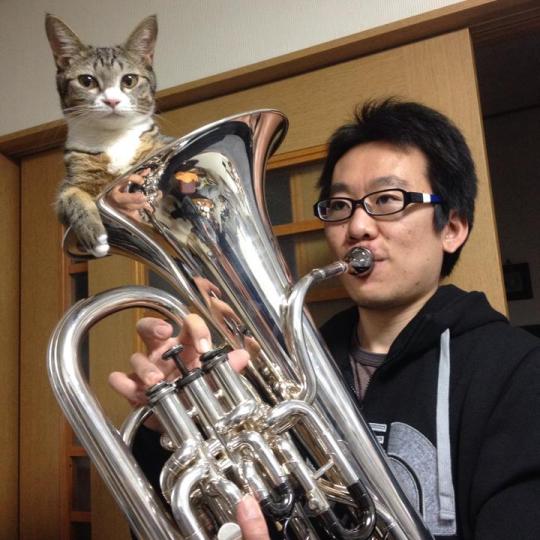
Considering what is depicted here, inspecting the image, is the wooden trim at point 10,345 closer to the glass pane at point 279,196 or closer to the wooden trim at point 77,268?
the wooden trim at point 77,268

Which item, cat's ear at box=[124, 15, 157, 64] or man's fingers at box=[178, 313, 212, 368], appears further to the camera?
cat's ear at box=[124, 15, 157, 64]

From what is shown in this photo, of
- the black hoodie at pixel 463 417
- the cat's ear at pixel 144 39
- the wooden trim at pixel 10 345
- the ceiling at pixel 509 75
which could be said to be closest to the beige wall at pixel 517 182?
the ceiling at pixel 509 75

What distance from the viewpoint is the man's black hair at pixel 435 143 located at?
2.78 ft

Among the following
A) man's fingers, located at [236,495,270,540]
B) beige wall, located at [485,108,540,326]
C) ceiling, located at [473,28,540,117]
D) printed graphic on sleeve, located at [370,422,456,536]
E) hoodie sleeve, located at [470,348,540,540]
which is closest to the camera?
Answer: man's fingers, located at [236,495,270,540]

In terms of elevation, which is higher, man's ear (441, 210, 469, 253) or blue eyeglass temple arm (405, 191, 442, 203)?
blue eyeglass temple arm (405, 191, 442, 203)

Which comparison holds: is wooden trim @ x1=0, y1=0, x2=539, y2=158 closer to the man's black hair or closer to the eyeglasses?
the man's black hair

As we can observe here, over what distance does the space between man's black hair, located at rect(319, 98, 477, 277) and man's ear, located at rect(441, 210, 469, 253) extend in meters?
0.01

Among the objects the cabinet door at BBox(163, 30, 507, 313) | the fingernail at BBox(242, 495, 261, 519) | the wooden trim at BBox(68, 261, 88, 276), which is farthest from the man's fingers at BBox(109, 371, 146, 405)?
the wooden trim at BBox(68, 261, 88, 276)

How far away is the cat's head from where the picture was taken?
864mm

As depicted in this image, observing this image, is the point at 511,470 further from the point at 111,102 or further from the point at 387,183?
the point at 111,102

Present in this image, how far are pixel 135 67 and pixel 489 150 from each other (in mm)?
1958

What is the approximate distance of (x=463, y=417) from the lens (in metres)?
0.68

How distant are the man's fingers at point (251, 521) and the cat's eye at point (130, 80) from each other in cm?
79

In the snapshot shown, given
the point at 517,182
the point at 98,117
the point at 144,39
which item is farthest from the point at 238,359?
the point at 517,182
